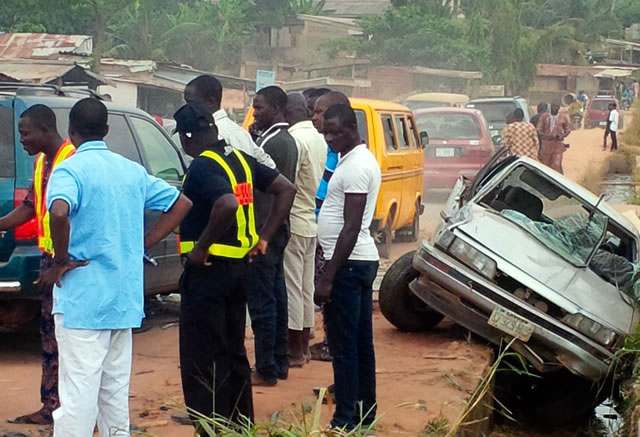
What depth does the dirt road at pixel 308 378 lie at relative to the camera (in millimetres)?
5883

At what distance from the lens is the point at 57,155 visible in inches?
209

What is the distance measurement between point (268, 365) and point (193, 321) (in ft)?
5.02

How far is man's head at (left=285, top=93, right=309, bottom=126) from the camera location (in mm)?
7168

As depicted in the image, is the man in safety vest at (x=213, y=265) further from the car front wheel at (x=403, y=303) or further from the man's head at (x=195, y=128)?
the car front wheel at (x=403, y=303)

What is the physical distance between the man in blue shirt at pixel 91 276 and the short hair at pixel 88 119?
2cm

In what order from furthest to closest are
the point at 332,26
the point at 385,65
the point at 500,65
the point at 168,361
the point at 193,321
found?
the point at 500,65, the point at 332,26, the point at 385,65, the point at 168,361, the point at 193,321

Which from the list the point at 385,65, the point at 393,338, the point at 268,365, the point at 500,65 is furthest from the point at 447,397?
the point at 500,65

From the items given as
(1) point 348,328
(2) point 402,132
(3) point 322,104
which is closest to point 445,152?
(2) point 402,132

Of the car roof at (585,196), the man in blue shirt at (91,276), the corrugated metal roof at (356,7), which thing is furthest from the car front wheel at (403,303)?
the corrugated metal roof at (356,7)

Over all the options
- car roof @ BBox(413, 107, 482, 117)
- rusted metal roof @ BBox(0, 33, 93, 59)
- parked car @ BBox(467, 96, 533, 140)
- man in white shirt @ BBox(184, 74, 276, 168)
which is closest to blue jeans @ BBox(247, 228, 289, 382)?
man in white shirt @ BBox(184, 74, 276, 168)

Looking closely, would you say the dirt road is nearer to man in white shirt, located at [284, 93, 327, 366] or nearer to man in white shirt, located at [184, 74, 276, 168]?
man in white shirt, located at [284, 93, 327, 366]

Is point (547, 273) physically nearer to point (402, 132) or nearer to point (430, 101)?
point (402, 132)

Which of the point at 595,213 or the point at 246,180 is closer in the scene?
the point at 246,180

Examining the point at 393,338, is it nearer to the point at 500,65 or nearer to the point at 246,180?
the point at 246,180
